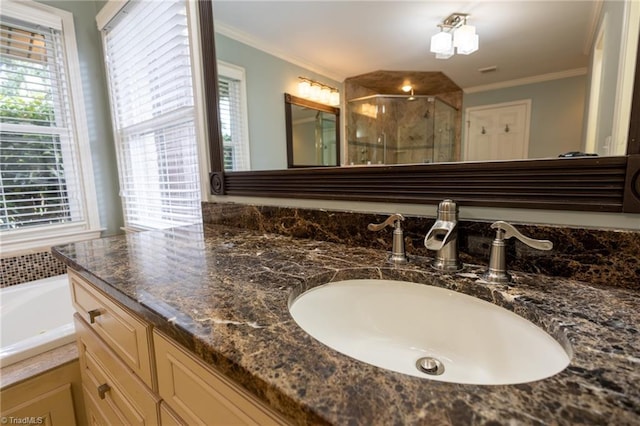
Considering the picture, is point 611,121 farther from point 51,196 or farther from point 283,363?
point 51,196

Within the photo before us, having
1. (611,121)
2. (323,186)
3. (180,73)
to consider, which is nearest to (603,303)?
(611,121)

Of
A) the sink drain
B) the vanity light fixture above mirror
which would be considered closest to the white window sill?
the vanity light fixture above mirror

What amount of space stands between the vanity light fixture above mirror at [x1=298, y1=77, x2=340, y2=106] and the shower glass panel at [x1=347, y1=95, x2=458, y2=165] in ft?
0.29

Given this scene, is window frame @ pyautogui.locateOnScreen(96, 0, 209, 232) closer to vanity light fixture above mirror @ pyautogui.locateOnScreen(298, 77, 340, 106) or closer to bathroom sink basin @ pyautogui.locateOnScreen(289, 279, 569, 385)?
vanity light fixture above mirror @ pyautogui.locateOnScreen(298, 77, 340, 106)

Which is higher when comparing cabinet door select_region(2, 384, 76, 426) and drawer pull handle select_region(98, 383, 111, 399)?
drawer pull handle select_region(98, 383, 111, 399)

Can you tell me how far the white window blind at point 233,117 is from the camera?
4.41 feet

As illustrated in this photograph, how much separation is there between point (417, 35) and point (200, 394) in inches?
38.5

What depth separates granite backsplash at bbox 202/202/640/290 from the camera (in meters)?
0.56

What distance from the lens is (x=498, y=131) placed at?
2.32 feet

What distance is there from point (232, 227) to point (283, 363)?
3.46 ft

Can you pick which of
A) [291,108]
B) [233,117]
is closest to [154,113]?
[233,117]

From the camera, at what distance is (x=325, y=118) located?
3.49 ft

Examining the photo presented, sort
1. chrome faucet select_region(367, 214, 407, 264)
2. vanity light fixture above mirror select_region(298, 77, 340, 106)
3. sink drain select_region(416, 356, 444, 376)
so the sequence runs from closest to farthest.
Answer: sink drain select_region(416, 356, 444, 376)
chrome faucet select_region(367, 214, 407, 264)
vanity light fixture above mirror select_region(298, 77, 340, 106)

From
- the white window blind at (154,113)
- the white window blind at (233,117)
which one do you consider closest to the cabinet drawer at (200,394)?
the white window blind at (233,117)
